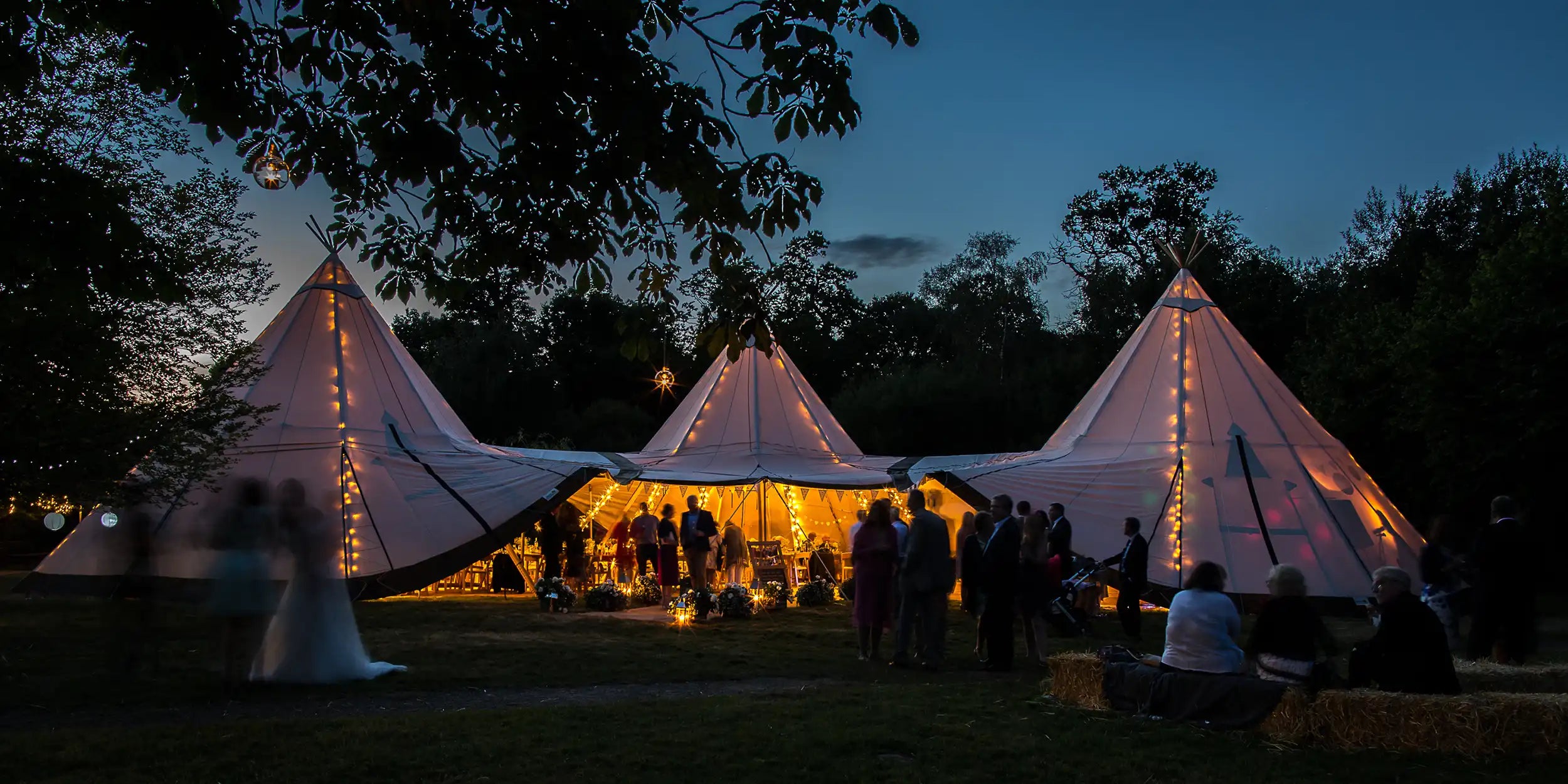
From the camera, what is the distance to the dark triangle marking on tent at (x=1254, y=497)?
13.0 meters

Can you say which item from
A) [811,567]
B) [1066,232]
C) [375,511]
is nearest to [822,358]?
[1066,232]

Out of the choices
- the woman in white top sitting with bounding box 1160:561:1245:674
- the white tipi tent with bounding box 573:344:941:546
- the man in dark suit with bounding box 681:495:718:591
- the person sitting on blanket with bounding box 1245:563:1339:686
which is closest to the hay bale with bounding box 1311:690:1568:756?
the person sitting on blanket with bounding box 1245:563:1339:686

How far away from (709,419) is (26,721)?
11.9m

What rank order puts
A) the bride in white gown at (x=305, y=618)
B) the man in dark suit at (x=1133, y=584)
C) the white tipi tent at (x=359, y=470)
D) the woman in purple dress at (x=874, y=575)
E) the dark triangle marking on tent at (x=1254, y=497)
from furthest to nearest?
the dark triangle marking on tent at (x=1254, y=497) → the white tipi tent at (x=359, y=470) → the man in dark suit at (x=1133, y=584) → the woman in purple dress at (x=874, y=575) → the bride in white gown at (x=305, y=618)

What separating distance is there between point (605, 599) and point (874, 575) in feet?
17.7

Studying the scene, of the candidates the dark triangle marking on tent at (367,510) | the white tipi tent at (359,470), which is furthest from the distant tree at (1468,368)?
the dark triangle marking on tent at (367,510)

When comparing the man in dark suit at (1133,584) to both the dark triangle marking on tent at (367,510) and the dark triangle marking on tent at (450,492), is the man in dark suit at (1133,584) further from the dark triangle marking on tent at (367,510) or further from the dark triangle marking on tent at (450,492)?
the dark triangle marking on tent at (367,510)

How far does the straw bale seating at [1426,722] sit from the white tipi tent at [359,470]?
385 inches

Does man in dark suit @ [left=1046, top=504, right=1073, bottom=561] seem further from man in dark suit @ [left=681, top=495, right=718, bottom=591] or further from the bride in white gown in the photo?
the bride in white gown

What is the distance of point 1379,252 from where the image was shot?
2633 centimetres

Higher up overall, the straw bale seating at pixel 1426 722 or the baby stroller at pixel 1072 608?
the baby stroller at pixel 1072 608

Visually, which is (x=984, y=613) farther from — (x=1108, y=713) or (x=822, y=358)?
(x=822, y=358)

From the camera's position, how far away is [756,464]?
16328mm

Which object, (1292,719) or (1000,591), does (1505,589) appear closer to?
(1000,591)
